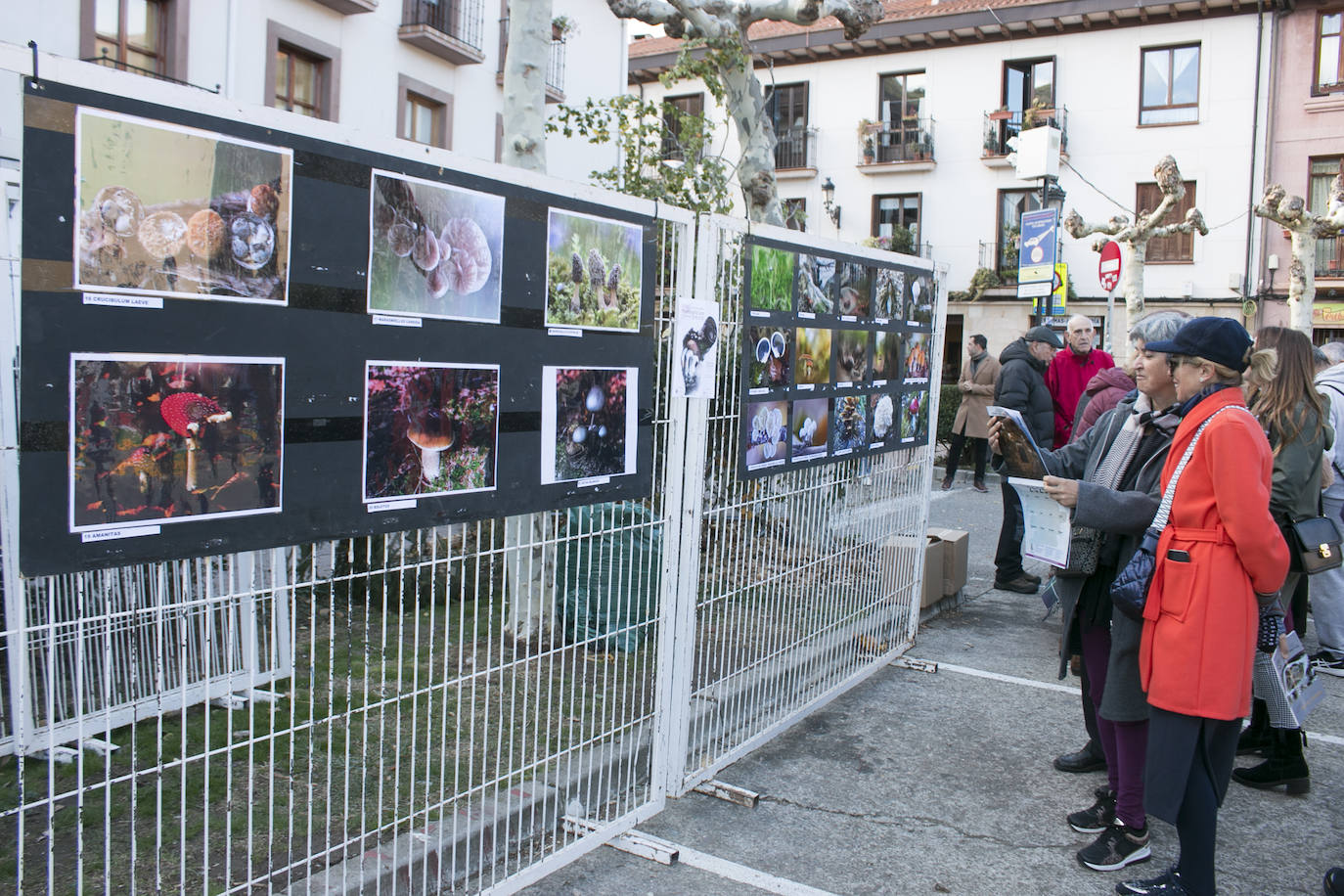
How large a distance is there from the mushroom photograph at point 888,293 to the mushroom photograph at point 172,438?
11.0ft

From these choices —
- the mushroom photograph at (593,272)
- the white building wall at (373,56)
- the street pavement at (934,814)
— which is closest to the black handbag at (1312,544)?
the street pavement at (934,814)

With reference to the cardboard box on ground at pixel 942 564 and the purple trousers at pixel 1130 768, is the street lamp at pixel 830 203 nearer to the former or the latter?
the cardboard box on ground at pixel 942 564

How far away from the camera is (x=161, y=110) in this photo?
6.49ft

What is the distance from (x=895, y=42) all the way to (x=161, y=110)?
2694 centimetres

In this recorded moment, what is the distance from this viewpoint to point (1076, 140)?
24547mm

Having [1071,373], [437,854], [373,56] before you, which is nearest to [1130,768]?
[437,854]

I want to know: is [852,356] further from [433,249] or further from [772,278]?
[433,249]

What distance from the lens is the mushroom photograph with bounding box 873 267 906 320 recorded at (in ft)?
16.3

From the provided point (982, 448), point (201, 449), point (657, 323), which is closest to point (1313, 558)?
point (657, 323)

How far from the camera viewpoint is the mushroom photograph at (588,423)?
2.98 m

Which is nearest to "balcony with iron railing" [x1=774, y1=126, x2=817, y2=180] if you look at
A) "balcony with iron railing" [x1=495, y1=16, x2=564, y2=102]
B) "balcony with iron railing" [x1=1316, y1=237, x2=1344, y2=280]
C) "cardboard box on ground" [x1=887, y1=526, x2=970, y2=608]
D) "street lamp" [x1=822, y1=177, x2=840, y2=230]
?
"street lamp" [x1=822, y1=177, x2=840, y2=230]

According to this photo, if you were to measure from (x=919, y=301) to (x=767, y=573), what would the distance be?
212 cm

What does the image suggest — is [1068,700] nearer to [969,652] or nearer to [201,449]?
[969,652]

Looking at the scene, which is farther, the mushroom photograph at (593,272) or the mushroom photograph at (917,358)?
the mushroom photograph at (917,358)
